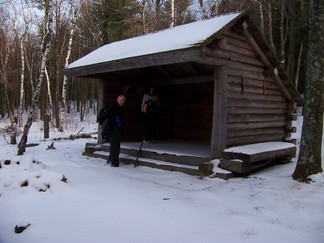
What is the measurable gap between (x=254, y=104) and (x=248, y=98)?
354 millimetres

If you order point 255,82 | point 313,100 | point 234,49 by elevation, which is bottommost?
point 313,100

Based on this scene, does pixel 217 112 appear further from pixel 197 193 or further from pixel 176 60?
pixel 197 193

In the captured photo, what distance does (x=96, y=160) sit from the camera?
30.6ft

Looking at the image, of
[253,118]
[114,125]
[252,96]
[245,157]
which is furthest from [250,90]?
[114,125]

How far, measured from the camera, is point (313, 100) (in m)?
6.08

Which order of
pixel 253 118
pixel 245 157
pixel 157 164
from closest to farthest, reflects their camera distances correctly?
pixel 245 157 → pixel 157 164 → pixel 253 118

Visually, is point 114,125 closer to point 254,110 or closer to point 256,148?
point 256,148

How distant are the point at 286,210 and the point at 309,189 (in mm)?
1077

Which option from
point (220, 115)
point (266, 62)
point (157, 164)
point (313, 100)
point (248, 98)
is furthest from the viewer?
point (266, 62)

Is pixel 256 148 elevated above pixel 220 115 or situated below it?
A: below

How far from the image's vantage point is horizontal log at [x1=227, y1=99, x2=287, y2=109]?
25.3 feet

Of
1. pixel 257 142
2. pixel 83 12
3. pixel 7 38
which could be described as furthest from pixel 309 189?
pixel 7 38

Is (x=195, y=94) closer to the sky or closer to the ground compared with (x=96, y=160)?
closer to the sky

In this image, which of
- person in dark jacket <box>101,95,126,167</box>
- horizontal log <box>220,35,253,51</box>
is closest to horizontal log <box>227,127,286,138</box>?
horizontal log <box>220,35,253,51</box>
